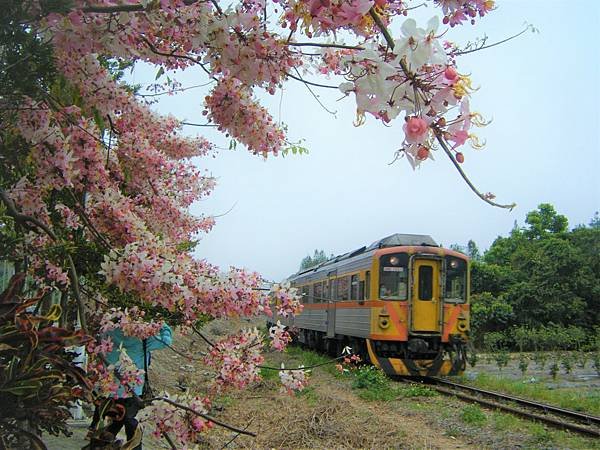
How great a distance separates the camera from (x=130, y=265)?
2.63m

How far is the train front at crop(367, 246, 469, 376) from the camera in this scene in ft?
41.2

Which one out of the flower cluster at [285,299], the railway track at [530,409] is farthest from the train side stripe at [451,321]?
the flower cluster at [285,299]

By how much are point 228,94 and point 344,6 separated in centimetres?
127

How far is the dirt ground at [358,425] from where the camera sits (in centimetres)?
684

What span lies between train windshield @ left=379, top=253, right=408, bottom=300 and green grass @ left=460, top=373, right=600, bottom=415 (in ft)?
7.69

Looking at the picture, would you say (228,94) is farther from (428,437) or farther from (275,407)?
(275,407)

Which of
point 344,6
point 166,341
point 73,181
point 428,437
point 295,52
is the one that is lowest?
point 428,437

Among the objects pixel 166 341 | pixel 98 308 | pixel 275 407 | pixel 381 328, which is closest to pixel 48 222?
pixel 98 308

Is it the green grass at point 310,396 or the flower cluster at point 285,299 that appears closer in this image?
the flower cluster at point 285,299

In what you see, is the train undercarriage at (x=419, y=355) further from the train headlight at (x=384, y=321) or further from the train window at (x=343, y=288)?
the train window at (x=343, y=288)

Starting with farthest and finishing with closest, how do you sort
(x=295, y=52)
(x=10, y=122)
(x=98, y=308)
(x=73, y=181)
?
(x=98, y=308) → (x=73, y=181) → (x=295, y=52) → (x=10, y=122)

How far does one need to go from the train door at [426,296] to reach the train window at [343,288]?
7.74ft

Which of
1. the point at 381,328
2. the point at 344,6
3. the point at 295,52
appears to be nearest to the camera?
the point at 344,6

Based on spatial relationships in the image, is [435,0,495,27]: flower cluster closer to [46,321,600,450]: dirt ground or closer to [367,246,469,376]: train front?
[46,321,600,450]: dirt ground
